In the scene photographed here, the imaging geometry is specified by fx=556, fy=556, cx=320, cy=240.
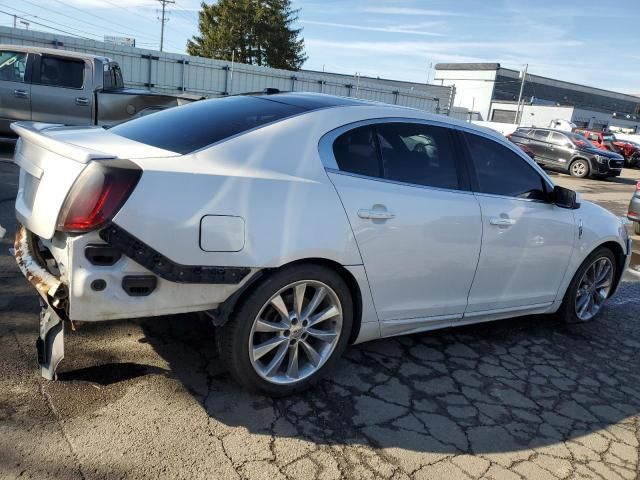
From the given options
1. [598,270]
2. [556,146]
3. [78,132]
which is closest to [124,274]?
[78,132]

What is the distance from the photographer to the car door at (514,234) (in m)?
3.77

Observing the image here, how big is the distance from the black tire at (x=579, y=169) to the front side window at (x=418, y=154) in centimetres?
1931

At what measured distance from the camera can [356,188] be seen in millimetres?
3084

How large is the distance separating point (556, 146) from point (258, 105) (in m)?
20.6

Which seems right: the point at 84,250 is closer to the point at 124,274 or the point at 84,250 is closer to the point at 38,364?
the point at 124,274

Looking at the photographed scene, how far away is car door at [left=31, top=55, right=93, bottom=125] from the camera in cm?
948

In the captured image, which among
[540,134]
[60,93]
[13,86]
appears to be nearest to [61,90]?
[60,93]

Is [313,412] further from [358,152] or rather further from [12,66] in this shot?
[12,66]

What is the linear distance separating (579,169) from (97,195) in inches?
849

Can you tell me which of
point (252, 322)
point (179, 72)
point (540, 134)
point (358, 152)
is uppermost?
point (179, 72)

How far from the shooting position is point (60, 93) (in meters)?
9.54

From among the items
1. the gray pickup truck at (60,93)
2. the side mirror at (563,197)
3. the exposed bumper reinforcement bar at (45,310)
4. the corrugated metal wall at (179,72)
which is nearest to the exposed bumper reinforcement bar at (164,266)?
the exposed bumper reinforcement bar at (45,310)

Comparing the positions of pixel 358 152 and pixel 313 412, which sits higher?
pixel 358 152

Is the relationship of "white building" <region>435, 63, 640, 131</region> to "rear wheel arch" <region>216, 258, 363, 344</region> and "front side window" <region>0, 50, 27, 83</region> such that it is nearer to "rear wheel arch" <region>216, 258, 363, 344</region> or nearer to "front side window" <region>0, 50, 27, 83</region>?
"front side window" <region>0, 50, 27, 83</region>
